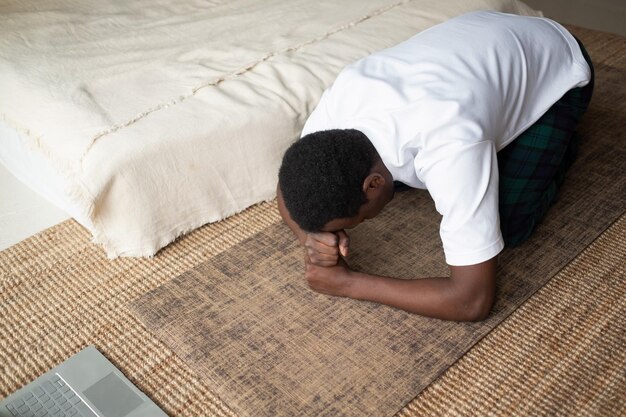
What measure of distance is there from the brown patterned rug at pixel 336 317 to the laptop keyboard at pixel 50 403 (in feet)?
0.64

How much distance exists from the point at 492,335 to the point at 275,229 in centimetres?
56

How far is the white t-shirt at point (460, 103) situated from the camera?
109 cm

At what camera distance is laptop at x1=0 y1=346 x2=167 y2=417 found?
1.12 metres

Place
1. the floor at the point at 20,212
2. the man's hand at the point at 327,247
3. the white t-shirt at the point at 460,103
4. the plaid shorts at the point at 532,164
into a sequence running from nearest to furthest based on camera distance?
1. the white t-shirt at the point at 460,103
2. the man's hand at the point at 327,247
3. the plaid shorts at the point at 532,164
4. the floor at the point at 20,212

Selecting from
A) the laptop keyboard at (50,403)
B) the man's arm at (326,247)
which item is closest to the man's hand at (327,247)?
the man's arm at (326,247)

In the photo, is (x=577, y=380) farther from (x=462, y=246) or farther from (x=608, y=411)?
(x=462, y=246)

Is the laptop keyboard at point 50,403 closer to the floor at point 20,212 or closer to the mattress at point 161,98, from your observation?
the mattress at point 161,98

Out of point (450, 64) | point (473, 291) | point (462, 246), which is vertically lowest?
point (473, 291)

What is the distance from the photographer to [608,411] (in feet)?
3.54

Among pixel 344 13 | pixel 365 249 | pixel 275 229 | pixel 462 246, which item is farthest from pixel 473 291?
pixel 344 13

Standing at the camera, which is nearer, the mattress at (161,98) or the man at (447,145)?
the man at (447,145)

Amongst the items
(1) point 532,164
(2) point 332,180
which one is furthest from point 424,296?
(1) point 532,164

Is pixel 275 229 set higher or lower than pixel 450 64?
lower

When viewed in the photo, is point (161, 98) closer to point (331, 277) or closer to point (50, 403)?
point (331, 277)
